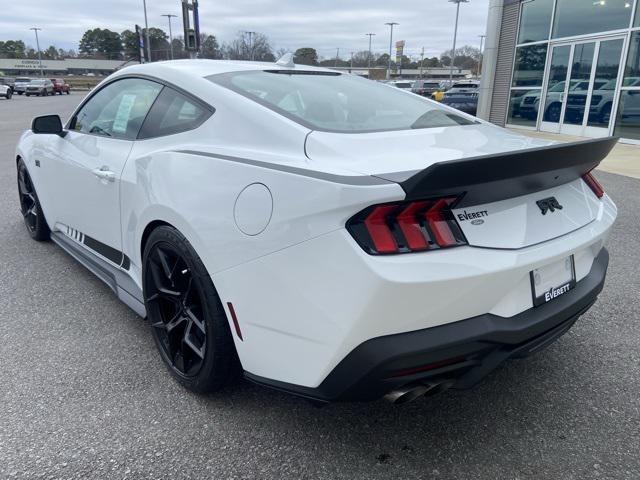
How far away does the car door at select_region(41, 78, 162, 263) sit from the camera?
2.85 meters

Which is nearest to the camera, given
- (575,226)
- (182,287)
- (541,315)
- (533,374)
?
(541,315)

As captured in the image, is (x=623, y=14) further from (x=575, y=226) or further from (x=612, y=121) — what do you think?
(x=575, y=226)

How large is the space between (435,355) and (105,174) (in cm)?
207

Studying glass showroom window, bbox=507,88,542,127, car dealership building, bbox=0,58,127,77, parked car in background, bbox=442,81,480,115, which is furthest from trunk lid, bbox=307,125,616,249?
car dealership building, bbox=0,58,127,77

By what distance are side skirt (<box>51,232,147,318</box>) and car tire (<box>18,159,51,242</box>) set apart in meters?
0.92

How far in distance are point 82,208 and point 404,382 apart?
2.49 meters

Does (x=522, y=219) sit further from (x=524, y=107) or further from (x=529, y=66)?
(x=529, y=66)

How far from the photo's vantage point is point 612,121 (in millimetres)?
13117

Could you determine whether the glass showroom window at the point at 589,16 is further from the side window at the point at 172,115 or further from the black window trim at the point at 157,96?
the side window at the point at 172,115

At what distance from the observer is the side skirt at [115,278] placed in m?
2.81

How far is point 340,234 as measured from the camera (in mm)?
1634

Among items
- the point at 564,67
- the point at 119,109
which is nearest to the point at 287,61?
the point at 119,109

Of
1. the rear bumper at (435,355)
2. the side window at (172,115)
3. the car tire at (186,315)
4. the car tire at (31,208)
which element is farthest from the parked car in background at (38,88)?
the rear bumper at (435,355)

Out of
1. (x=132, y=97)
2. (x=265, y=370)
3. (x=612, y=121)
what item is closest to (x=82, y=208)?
(x=132, y=97)
